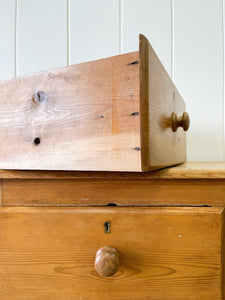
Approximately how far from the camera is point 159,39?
890 millimetres

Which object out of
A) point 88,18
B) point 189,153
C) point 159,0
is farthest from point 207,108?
point 88,18

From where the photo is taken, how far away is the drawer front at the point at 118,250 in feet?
1.34

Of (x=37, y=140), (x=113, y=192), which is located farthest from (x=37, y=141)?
(x=113, y=192)

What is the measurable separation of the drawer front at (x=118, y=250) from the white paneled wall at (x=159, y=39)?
0.52 metres

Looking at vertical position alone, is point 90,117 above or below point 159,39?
below

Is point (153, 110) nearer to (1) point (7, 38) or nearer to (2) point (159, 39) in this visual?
(2) point (159, 39)

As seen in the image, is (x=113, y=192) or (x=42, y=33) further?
(x=42, y=33)

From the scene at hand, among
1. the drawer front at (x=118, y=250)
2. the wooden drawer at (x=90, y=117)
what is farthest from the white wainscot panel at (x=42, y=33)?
the drawer front at (x=118, y=250)

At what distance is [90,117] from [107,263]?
210mm

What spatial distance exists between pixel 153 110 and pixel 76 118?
0.37 ft

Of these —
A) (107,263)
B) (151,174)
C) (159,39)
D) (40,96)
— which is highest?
(159,39)

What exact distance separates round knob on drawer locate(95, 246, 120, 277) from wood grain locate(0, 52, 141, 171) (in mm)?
129

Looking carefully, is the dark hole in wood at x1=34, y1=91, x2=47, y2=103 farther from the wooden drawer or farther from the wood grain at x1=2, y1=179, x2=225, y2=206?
the wood grain at x1=2, y1=179, x2=225, y2=206

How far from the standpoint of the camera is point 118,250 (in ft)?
1.37
